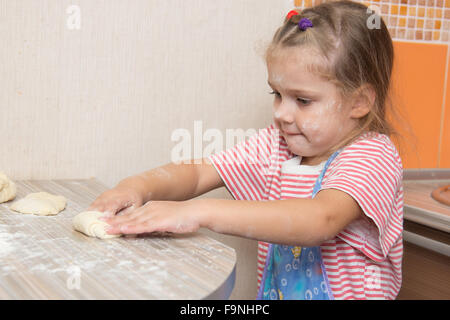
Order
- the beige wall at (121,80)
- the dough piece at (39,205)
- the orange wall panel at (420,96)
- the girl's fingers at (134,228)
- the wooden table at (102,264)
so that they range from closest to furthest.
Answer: the wooden table at (102,264), the girl's fingers at (134,228), the dough piece at (39,205), the beige wall at (121,80), the orange wall panel at (420,96)

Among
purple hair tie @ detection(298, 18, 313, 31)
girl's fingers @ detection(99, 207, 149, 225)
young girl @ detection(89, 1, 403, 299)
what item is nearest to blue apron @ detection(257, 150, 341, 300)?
young girl @ detection(89, 1, 403, 299)

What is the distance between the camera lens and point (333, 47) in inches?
33.2

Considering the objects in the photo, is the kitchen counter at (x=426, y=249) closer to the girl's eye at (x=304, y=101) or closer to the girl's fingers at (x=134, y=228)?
the girl's eye at (x=304, y=101)

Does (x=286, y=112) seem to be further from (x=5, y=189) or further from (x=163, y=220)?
(x=5, y=189)

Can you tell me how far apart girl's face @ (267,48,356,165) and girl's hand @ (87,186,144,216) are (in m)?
0.29

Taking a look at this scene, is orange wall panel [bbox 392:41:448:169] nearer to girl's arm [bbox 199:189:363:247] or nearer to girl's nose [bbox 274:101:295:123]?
girl's nose [bbox 274:101:295:123]

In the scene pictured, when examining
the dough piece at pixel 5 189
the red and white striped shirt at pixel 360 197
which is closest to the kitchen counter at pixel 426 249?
the red and white striped shirt at pixel 360 197

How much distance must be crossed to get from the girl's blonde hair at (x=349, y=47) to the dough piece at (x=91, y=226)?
0.43 metres

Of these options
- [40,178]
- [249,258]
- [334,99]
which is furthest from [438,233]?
[40,178]

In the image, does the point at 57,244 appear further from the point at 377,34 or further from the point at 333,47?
the point at 377,34

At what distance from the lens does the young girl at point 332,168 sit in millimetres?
774

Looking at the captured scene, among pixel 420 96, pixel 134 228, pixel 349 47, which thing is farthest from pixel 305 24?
pixel 420 96

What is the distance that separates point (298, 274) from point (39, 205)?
0.45 metres
